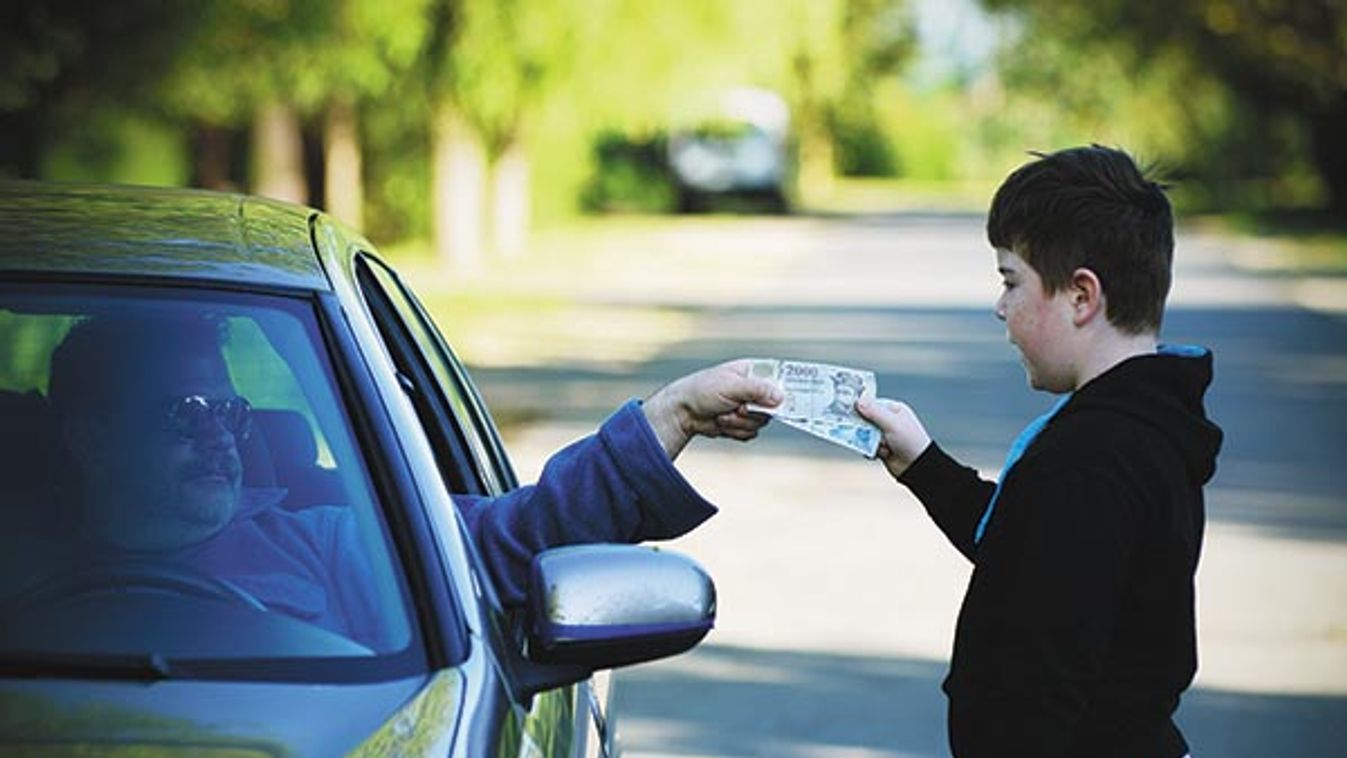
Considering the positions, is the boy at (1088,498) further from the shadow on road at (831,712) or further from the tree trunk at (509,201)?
the tree trunk at (509,201)

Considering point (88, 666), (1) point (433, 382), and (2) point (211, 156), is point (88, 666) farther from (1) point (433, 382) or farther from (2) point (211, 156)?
(2) point (211, 156)

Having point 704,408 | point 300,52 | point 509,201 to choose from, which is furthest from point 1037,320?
point 509,201

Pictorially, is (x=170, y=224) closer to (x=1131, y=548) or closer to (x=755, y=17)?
(x=1131, y=548)

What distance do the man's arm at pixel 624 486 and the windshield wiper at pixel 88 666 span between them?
697 millimetres

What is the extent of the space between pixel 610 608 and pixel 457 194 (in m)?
29.0

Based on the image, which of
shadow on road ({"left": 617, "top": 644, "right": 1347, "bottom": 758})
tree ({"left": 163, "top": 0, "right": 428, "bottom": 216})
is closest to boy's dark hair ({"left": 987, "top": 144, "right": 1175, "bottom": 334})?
shadow on road ({"left": 617, "top": 644, "right": 1347, "bottom": 758})

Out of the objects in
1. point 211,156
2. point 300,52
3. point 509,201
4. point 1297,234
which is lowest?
point 1297,234

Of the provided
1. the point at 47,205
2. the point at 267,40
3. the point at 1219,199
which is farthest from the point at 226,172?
the point at 47,205

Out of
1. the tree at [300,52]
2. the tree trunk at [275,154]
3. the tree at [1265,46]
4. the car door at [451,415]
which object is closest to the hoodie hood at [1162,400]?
the car door at [451,415]

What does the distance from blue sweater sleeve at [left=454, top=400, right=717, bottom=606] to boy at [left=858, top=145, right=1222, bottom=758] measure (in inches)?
19.7

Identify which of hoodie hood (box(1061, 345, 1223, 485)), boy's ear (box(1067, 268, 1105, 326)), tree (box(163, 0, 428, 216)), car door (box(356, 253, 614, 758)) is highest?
boy's ear (box(1067, 268, 1105, 326))

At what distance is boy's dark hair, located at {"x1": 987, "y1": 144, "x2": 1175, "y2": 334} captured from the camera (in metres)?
3.30

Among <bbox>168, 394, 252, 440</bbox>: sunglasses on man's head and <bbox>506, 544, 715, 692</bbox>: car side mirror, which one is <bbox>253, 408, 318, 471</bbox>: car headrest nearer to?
<bbox>168, 394, 252, 440</bbox>: sunglasses on man's head

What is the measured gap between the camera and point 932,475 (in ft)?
12.2
